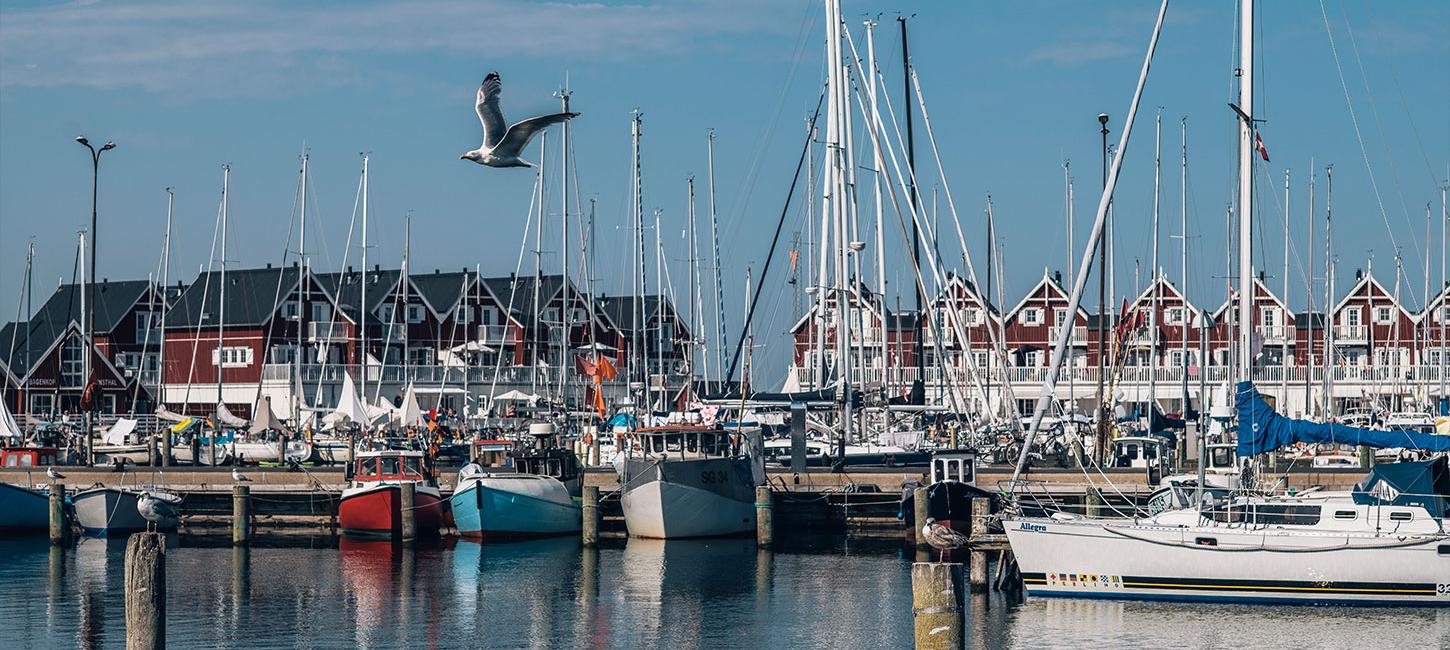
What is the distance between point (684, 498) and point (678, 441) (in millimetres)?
1487

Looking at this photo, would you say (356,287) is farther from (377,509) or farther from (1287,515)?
(1287,515)

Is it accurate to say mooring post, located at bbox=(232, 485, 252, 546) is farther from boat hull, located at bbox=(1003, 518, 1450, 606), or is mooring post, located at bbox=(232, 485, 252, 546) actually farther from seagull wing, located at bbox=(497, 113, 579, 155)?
seagull wing, located at bbox=(497, 113, 579, 155)

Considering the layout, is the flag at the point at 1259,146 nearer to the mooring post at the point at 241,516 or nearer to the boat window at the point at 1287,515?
the boat window at the point at 1287,515

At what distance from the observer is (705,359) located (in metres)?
74.9

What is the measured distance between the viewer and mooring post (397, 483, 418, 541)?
47906 millimetres

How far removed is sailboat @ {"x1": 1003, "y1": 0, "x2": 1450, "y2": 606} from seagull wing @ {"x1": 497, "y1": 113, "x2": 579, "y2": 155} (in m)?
12.4

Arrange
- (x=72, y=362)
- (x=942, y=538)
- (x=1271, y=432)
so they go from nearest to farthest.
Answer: (x=942, y=538) < (x=1271, y=432) < (x=72, y=362)

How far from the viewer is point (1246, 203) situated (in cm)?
3375

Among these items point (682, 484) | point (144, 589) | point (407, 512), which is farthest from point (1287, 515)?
point (407, 512)

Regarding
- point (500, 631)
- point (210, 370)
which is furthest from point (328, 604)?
point (210, 370)

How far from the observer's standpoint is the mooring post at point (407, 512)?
157 feet

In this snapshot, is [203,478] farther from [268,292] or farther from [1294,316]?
[1294,316]

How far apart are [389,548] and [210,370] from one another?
1969 inches

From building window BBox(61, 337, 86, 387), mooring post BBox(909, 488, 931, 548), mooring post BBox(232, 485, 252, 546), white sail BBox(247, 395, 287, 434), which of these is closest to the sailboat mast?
mooring post BBox(909, 488, 931, 548)
